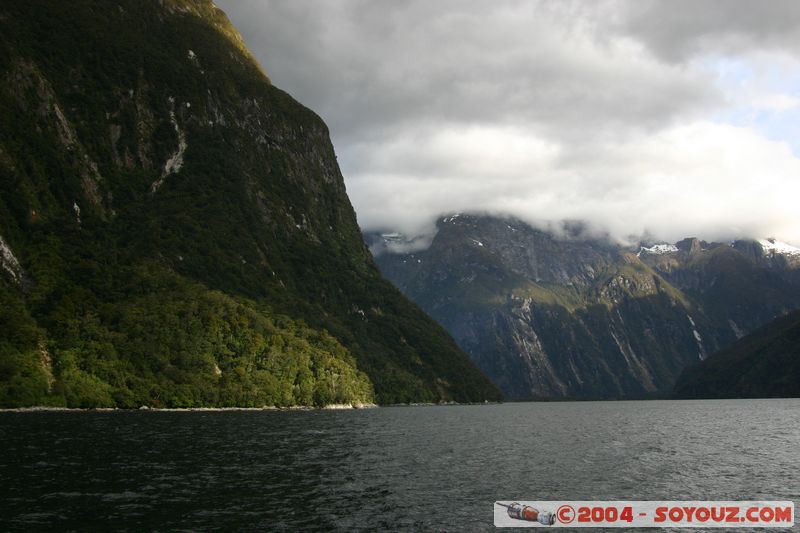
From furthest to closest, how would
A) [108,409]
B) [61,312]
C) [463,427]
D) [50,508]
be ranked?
[61,312], [108,409], [463,427], [50,508]

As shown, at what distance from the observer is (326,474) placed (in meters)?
74.2

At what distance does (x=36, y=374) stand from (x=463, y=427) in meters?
107

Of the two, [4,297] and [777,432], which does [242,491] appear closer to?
[777,432]

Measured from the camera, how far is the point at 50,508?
167 ft

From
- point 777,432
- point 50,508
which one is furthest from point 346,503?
point 777,432

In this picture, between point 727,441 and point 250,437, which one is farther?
point 727,441

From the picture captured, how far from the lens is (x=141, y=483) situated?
63.4 m

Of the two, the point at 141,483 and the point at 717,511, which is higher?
the point at 141,483

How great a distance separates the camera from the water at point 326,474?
170 feet

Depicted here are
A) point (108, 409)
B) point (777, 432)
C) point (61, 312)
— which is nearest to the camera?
point (777, 432)

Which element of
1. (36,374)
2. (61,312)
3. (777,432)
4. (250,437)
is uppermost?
(61,312)

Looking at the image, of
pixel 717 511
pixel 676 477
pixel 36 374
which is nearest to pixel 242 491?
pixel 717 511

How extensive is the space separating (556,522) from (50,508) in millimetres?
40000

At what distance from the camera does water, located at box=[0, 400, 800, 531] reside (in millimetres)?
51719
